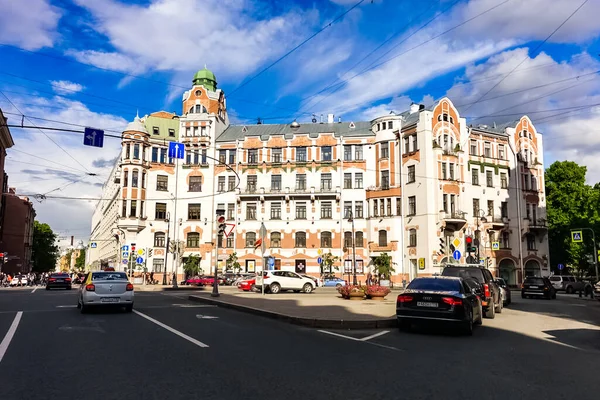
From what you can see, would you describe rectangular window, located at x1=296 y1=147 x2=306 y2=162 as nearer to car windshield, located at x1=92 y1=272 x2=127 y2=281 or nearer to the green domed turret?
the green domed turret

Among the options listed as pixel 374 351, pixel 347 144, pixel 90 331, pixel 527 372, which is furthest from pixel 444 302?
pixel 347 144

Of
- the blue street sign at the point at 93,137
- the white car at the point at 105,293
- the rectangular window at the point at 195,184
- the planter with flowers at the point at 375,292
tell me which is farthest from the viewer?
the rectangular window at the point at 195,184

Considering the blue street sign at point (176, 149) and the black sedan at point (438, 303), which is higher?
the blue street sign at point (176, 149)

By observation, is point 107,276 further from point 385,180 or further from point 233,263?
point 385,180

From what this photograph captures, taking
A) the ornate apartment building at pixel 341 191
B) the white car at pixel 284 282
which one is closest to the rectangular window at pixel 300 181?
the ornate apartment building at pixel 341 191

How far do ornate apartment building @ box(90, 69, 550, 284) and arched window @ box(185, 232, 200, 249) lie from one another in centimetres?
12

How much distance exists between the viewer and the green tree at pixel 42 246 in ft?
365

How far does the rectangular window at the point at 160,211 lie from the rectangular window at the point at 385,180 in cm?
2619

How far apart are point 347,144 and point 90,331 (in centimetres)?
4678

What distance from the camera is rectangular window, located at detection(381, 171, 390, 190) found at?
53.3 metres

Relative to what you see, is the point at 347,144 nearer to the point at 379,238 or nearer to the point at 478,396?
the point at 379,238

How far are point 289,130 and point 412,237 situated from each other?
826 inches

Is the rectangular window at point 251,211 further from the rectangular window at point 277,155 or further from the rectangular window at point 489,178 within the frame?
the rectangular window at point 489,178

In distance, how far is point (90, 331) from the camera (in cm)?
1172
